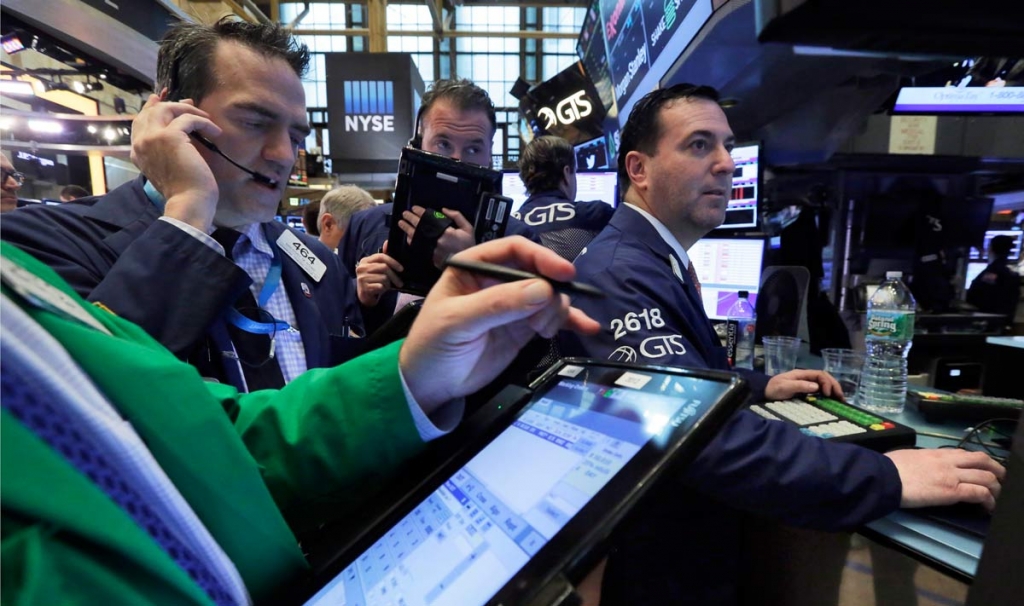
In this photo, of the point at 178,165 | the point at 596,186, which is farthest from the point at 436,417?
the point at 596,186

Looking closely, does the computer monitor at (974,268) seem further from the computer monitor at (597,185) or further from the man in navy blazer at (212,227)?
the man in navy blazer at (212,227)

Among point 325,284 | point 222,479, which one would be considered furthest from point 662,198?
point 222,479

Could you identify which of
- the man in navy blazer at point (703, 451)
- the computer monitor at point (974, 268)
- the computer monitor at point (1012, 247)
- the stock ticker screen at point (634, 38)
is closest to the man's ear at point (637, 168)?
the man in navy blazer at point (703, 451)

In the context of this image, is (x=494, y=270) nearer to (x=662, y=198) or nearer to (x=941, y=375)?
(x=662, y=198)

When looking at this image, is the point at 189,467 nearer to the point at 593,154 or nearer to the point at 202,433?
the point at 202,433

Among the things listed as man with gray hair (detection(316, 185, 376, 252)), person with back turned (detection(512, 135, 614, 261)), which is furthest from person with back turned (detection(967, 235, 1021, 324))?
man with gray hair (detection(316, 185, 376, 252))

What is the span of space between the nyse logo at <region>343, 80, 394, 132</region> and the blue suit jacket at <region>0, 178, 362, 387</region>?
581 centimetres

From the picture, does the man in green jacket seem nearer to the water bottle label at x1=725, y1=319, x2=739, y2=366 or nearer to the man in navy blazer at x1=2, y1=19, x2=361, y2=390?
the man in navy blazer at x1=2, y1=19, x2=361, y2=390

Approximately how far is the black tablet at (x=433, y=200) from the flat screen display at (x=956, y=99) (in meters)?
2.44

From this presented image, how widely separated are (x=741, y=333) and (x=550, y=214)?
961mm

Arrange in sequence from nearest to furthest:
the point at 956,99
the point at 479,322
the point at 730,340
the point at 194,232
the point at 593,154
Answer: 1. the point at 479,322
2. the point at 194,232
3. the point at 730,340
4. the point at 956,99
5. the point at 593,154

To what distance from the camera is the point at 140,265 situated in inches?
31.6

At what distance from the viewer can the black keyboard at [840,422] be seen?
0.94 meters

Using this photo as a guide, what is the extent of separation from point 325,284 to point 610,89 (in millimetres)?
3937
